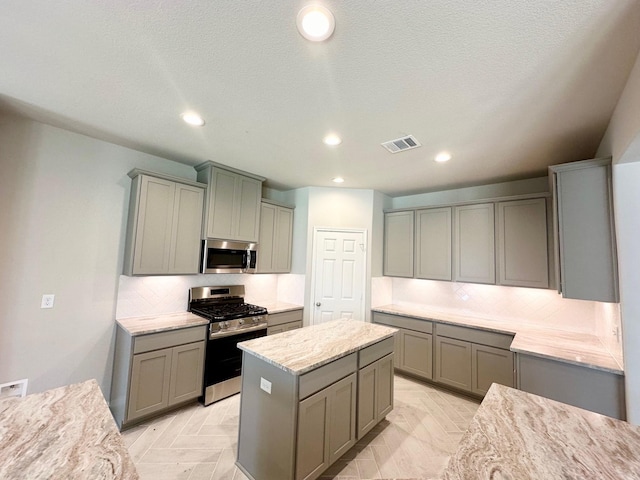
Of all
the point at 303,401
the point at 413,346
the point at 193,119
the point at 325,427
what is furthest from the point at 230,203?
the point at 413,346

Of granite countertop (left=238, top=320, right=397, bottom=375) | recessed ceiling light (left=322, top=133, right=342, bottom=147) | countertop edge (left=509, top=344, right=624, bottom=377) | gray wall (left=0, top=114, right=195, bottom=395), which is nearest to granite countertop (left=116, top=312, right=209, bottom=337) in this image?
gray wall (left=0, top=114, right=195, bottom=395)

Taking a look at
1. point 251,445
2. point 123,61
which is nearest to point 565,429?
point 251,445

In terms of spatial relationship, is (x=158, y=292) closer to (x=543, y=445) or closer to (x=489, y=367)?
(x=543, y=445)

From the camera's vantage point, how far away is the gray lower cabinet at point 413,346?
11.8 feet

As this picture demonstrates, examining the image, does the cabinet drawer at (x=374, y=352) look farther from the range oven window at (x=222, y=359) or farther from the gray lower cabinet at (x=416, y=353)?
the range oven window at (x=222, y=359)

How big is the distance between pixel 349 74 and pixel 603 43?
4.22 feet

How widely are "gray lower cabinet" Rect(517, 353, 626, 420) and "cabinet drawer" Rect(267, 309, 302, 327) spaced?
8.67 ft

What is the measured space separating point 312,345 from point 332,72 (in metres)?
1.94

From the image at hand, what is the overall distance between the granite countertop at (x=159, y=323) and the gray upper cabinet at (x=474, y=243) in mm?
3306

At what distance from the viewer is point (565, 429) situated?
1.16 meters

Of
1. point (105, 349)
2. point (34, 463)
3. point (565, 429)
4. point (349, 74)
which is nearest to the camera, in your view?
point (34, 463)

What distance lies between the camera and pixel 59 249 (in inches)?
101

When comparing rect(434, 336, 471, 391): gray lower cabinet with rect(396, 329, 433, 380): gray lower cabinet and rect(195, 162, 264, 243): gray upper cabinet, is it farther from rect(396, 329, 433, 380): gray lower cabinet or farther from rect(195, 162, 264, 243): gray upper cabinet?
rect(195, 162, 264, 243): gray upper cabinet

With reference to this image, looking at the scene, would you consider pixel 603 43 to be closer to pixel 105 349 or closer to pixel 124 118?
pixel 124 118
